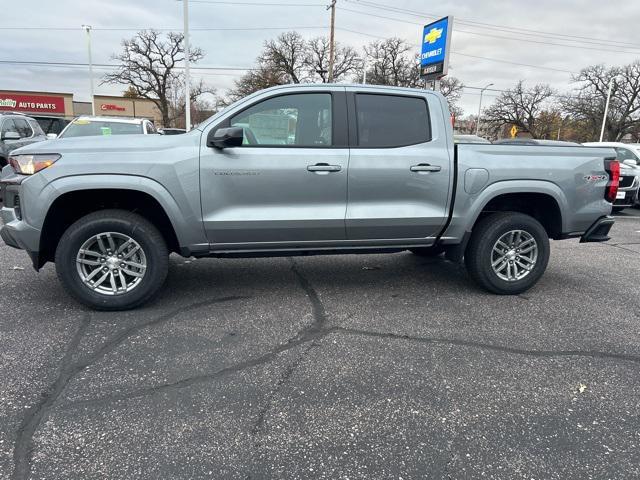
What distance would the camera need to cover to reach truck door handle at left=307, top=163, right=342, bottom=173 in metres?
4.03

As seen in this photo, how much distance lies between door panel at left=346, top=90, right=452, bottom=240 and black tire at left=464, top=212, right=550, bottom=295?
508 mm

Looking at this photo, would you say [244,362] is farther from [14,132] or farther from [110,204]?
[14,132]

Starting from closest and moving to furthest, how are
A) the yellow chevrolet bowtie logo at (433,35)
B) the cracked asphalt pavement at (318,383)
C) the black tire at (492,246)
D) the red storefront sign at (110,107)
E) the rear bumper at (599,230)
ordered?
1. the cracked asphalt pavement at (318,383)
2. the black tire at (492,246)
3. the rear bumper at (599,230)
4. the yellow chevrolet bowtie logo at (433,35)
5. the red storefront sign at (110,107)

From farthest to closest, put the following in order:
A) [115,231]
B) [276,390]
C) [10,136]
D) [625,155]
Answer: [625,155]
[10,136]
[115,231]
[276,390]

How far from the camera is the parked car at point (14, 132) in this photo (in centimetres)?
952

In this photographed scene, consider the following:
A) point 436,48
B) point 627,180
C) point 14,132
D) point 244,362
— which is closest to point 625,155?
point 627,180

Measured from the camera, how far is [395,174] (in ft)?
13.8

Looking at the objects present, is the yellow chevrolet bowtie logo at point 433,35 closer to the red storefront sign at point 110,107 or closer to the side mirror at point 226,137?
the side mirror at point 226,137

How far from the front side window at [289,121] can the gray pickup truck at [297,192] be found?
0.04ft

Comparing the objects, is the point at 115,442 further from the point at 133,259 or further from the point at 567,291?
the point at 567,291

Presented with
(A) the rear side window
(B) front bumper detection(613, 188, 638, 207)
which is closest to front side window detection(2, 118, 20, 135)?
(A) the rear side window

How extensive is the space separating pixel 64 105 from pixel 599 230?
61662 mm

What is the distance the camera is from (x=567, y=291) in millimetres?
4992

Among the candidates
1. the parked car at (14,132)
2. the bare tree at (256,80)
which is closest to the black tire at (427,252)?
the parked car at (14,132)
